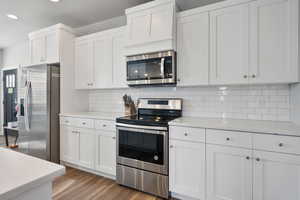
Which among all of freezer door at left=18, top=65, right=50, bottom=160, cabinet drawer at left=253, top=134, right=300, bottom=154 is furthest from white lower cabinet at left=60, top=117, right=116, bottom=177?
cabinet drawer at left=253, top=134, right=300, bottom=154

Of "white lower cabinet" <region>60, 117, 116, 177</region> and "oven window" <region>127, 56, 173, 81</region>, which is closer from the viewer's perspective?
"oven window" <region>127, 56, 173, 81</region>

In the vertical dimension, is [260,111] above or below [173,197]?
above

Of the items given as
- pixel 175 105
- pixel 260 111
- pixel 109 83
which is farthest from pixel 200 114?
pixel 109 83

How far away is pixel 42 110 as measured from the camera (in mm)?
2885

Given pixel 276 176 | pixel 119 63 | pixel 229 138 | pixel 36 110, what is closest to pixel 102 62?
pixel 119 63

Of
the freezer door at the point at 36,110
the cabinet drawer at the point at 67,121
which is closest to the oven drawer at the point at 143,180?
the cabinet drawer at the point at 67,121

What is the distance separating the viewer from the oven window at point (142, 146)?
2.02 metres

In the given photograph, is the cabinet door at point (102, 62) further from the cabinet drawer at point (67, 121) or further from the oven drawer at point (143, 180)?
the oven drawer at point (143, 180)

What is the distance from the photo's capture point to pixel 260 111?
2.09 m

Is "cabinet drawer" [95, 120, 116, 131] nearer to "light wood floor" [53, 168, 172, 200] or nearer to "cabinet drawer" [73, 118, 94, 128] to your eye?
"cabinet drawer" [73, 118, 94, 128]

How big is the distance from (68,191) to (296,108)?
3.00 metres

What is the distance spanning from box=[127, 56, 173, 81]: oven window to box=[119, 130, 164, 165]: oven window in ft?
2.67

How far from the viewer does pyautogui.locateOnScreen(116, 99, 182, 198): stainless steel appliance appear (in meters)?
2.00

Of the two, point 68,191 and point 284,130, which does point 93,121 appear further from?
point 284,130
